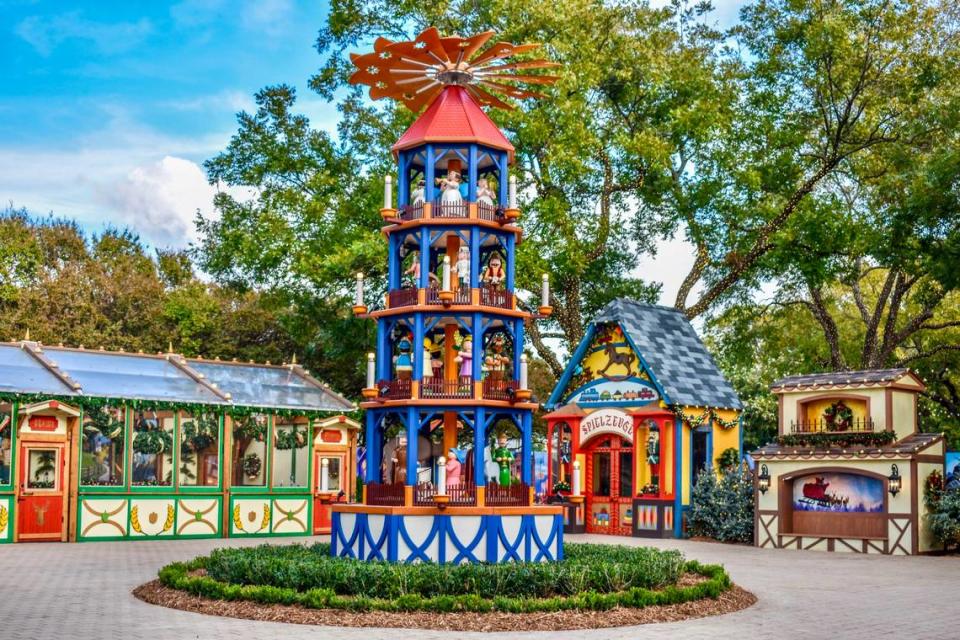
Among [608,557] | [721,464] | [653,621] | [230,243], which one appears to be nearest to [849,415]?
[721,464]

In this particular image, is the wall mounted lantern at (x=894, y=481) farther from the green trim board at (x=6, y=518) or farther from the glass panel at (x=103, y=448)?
the green trim board at (x=6, y=518)

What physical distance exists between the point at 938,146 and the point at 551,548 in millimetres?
19229

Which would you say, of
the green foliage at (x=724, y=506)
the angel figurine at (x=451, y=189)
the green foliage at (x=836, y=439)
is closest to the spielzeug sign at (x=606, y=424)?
the green foliage at (x=724, y=506)

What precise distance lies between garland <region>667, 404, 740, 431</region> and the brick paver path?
6.05 m

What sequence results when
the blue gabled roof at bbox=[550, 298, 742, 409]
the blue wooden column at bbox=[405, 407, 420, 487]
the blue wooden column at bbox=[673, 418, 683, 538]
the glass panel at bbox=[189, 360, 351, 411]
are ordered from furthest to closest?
the blue gabled roof at bbox=[550, 298, 742, 409], the blue wooden column at bbox=[673, 418, 683, 538], the glass panel at bbox=[189, 360, 351, 411], the blue wooden column at bbox=[405, 407, 420, 487]

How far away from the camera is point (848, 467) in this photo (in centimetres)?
2455

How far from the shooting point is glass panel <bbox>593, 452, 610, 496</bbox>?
29.5 metres

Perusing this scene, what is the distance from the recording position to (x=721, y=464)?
2888 cm

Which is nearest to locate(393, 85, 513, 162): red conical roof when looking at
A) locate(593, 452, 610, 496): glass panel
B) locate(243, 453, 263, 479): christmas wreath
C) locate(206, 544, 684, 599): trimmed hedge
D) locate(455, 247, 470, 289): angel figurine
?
locate(455, 247, 470, 289): angel figurine

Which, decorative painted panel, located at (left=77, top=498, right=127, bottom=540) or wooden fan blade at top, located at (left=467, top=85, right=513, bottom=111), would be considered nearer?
wooden fan blade at top, located at (left=467, top=85, right=513, bottom=111)

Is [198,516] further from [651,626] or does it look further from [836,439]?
[651,626]

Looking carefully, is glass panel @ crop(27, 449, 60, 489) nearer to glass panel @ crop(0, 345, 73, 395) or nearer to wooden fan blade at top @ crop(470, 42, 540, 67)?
glass panel @ crop(0, 345, 73, 395)

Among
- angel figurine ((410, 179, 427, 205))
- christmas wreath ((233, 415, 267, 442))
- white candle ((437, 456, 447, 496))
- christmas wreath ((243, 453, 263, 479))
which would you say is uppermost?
angel figurine ((410, 179, 427, 205))

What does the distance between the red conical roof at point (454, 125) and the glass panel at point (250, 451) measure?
10850 mm
